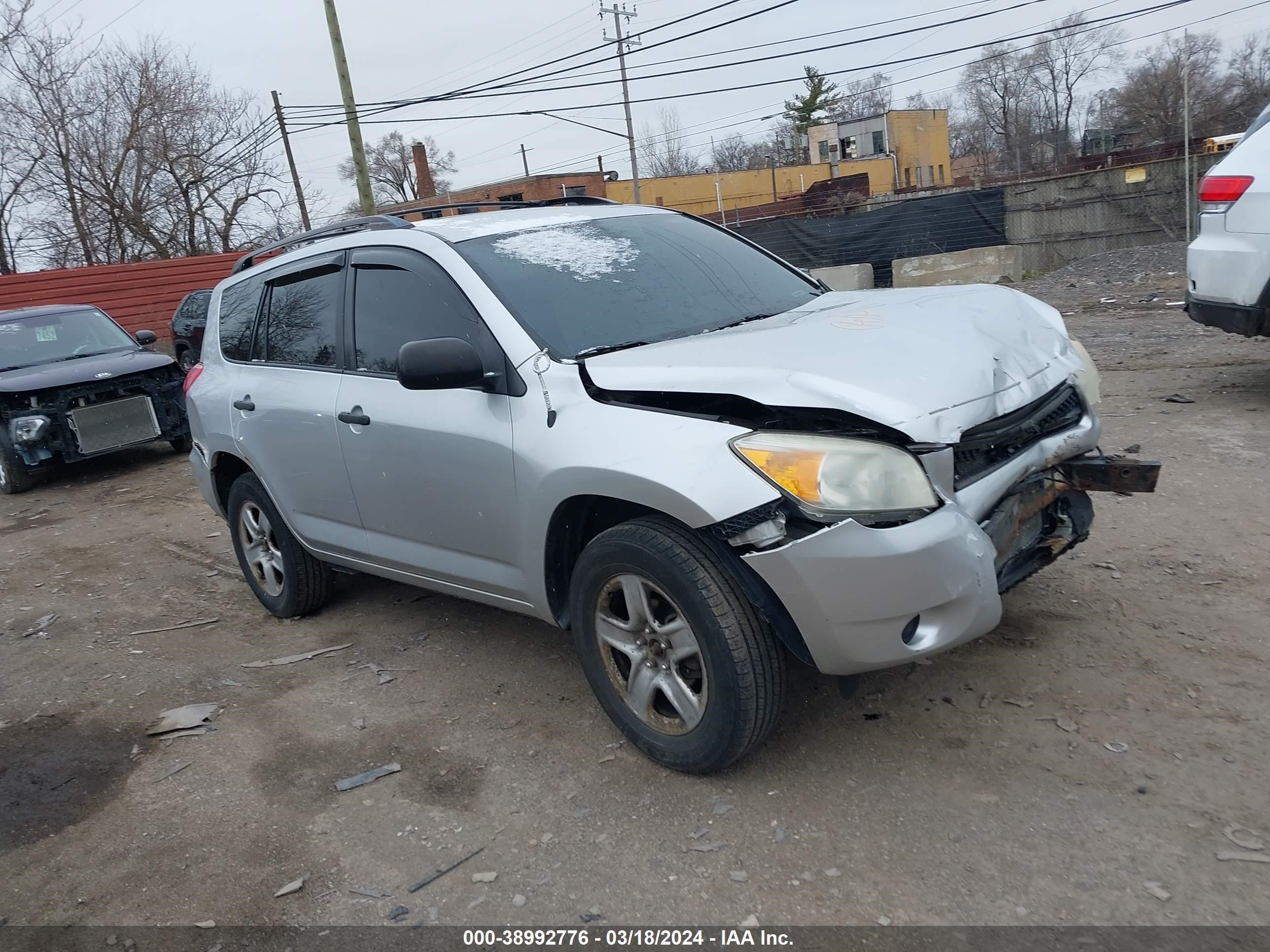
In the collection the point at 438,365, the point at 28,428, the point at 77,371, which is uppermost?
the point at 438,365

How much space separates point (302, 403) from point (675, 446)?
7.37ft

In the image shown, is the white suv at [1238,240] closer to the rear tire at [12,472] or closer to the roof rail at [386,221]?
the roof rail at [386,221]

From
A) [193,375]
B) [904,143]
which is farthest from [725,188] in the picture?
[193,375]

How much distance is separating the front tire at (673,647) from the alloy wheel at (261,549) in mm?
2409

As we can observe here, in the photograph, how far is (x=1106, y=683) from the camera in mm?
3387

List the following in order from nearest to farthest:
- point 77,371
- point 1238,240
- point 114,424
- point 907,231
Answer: point 1238,240 → point 77,371 → point 114,424 → point 907,231

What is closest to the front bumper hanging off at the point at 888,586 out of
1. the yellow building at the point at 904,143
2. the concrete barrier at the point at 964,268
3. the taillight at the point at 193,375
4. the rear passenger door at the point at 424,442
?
the rear passenger door at the point at 424,442

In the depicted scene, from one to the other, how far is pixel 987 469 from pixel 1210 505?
278cm

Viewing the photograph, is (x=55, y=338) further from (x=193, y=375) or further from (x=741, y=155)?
(x=741, y=155)

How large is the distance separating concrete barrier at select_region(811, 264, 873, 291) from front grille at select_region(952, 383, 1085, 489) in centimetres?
1481

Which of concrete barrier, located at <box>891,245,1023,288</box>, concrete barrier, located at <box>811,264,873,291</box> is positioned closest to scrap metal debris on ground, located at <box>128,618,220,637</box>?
concrete barrier, located at <box>891,245,1023,288</box>

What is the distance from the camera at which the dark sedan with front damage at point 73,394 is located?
923 centimetres

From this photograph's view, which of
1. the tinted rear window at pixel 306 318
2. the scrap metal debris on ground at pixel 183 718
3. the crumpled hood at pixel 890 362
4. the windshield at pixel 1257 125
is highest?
the windshield at pixel 1257 125

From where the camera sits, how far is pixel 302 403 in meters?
4.41
